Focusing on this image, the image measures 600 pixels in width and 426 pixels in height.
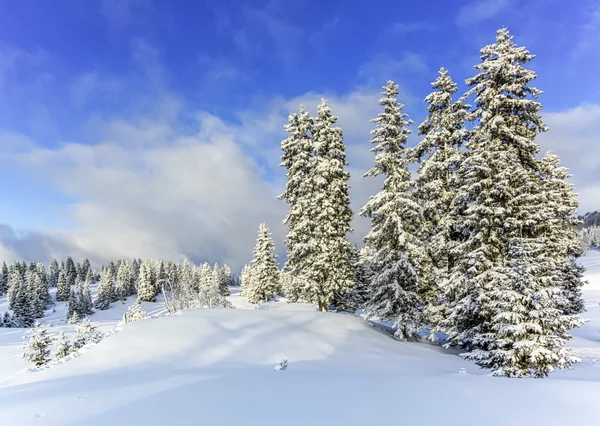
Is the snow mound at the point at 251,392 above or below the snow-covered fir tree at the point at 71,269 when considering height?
below

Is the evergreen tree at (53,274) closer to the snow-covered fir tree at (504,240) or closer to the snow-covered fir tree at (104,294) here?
the snow-covered fir tree at (104,294)

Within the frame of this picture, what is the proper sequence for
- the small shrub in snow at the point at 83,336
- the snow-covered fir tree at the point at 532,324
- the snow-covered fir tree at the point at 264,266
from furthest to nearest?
the snow-covered fir tree at the point at 264,266 < the small shrub in snow at the point at 83,336 < the snow-covered fir tree at the point at 532,324

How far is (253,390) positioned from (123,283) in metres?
114

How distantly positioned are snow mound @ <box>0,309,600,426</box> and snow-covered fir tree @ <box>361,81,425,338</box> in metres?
6.31

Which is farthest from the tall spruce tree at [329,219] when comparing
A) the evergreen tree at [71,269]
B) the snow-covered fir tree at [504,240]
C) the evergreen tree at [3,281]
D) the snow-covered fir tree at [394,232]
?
the evergreen tree at [71,269]

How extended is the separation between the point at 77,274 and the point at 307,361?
475 ft

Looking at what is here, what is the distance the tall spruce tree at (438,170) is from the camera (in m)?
19.0

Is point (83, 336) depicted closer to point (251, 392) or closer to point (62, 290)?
point (251, 392)

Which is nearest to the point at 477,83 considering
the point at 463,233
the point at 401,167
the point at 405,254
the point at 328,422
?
the point at 401,167

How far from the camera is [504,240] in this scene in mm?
14914

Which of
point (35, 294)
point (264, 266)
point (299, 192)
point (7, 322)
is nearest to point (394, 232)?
point (299, 192)

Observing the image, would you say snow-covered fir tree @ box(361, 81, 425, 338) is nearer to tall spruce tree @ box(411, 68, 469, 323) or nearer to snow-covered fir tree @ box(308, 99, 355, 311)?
tall spruce tree @ box(411, 68, 469, 323)

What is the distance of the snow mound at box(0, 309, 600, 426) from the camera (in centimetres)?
516

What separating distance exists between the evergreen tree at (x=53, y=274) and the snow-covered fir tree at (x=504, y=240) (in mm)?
152211
